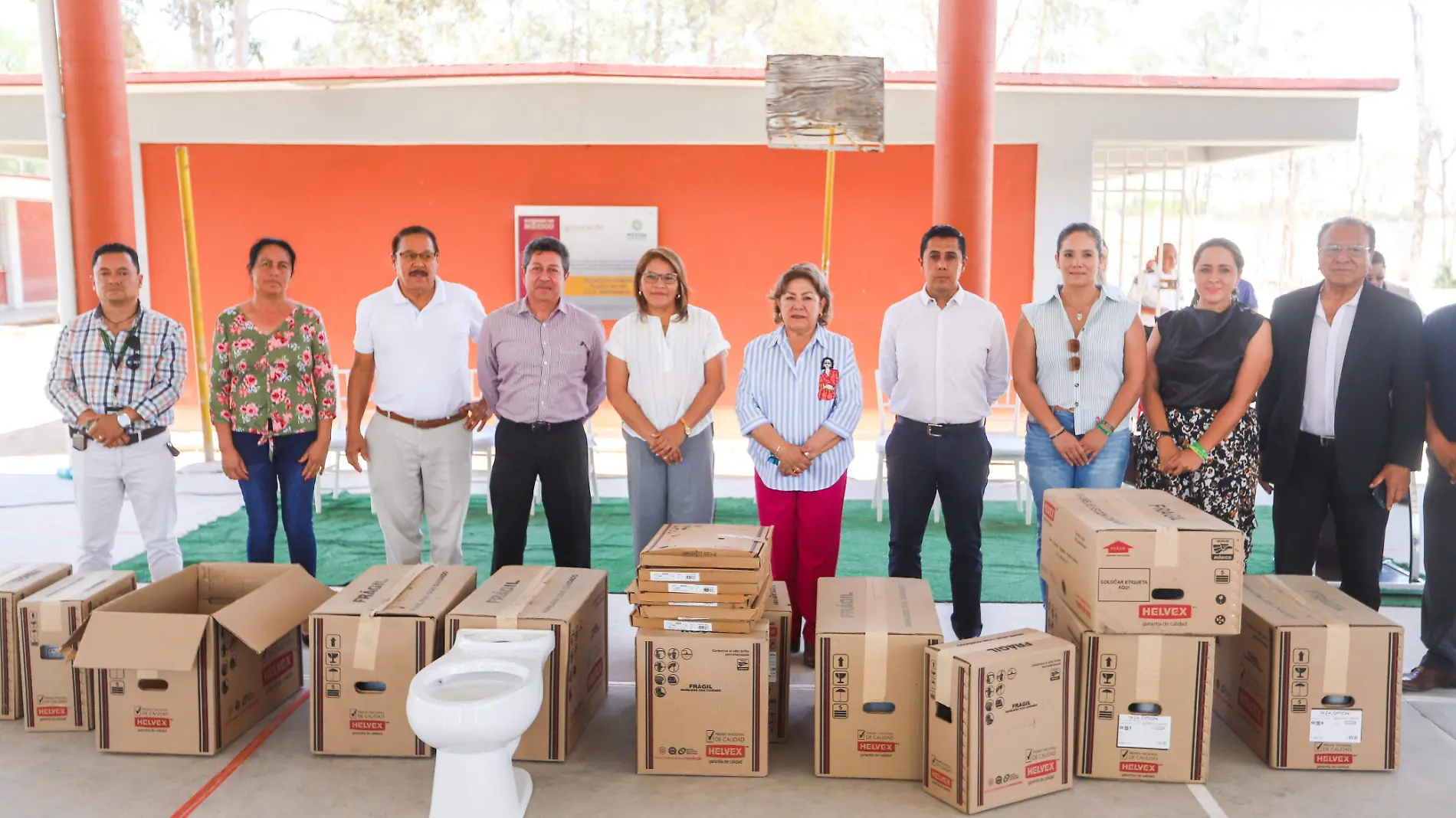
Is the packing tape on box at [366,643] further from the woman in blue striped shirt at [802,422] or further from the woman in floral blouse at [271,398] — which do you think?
the woman in blue striped shirt at [802,422]

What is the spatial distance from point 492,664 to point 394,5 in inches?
959

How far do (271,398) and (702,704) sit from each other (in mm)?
2077

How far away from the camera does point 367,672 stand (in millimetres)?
3207

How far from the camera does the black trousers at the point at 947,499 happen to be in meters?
3.91

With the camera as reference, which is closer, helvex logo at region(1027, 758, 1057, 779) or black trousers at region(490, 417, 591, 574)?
helvex logo at region(1027, 758, 1057, 779)

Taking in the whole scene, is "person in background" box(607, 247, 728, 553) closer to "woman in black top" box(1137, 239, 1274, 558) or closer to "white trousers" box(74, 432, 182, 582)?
"woman in black top" box(1137, 239, 1274, 558)

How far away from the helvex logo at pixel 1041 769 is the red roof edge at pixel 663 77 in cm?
542

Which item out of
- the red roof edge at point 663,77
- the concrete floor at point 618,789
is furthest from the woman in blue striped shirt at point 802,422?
the red roof edge at point 663,77

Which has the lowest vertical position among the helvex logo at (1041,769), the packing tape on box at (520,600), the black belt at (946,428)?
the helvex logo at (1041,769)

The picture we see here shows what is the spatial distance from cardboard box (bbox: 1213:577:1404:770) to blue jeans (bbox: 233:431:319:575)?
3.36 meters

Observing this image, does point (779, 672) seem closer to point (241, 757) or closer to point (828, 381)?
point (828, 381)

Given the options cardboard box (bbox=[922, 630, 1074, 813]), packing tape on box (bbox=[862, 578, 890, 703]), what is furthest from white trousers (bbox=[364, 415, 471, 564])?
cardboard box (bbox=[922, 630, 1074, 813])

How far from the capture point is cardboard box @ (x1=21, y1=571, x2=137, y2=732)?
338cm

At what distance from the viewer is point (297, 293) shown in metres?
8.38
